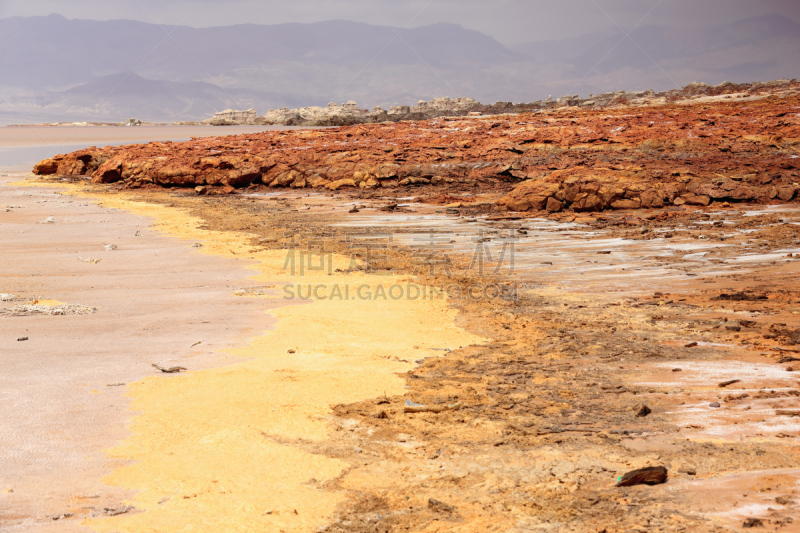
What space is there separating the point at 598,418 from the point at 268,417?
2.43 m

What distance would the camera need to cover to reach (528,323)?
25.7 ft

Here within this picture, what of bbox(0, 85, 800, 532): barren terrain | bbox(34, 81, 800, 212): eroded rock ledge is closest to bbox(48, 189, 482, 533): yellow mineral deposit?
bbox(0, 85, 800, 532): barren terrain

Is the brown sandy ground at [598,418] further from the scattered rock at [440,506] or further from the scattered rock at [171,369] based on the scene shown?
the scattered rock at [171,369]

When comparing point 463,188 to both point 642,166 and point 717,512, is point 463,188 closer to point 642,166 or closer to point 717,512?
point 642,166

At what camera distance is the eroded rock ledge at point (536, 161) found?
16.2 meters

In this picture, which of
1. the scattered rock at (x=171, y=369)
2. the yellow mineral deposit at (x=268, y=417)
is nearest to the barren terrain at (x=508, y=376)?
the yellow mineral deposit at (x=268, y=417)

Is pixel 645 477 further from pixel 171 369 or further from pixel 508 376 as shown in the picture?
pixel 171 369

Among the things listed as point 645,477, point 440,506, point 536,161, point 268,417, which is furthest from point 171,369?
point 536,161

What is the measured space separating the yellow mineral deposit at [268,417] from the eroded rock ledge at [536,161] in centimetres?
961

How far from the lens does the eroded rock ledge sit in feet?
53.1

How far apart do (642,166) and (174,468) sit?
17.5 metres

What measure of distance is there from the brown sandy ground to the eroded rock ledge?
670 centimetres

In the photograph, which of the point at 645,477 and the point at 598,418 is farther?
the point at 598,418

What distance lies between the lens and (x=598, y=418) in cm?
483
